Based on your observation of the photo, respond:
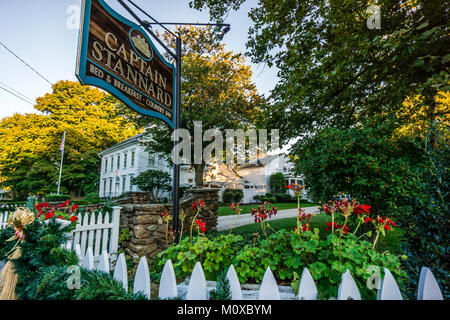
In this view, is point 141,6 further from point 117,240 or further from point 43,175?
point 43,175

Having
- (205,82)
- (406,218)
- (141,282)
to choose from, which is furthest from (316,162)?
(205,82)

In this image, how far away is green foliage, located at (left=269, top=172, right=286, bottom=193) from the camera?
26.6m

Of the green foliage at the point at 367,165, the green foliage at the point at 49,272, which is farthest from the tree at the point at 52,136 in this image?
the green foliage at the point at 49,272

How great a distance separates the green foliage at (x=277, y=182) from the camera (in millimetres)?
26641

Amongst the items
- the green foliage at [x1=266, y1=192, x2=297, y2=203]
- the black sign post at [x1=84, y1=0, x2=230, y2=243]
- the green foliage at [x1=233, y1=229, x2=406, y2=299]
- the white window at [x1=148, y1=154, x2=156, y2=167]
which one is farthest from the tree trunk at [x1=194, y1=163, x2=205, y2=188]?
the green foliage at [x1=266, y1=192, x2=297, y2=203]

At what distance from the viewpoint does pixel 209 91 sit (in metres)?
13.8

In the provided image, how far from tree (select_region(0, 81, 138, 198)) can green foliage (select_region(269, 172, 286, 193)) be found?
1803cm

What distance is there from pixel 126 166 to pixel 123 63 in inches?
911

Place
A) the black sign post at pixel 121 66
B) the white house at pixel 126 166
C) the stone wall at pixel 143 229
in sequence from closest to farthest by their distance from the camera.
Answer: the black sign post at pixel 121 66, the stone wall at pixel 143 229, the white house at pixel 126 166

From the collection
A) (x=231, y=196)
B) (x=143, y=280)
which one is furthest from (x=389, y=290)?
(x=231, y=196)

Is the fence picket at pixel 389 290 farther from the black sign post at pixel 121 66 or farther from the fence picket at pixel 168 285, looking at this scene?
the black sign post at pixel 121 66

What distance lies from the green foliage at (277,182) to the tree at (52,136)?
18.0m

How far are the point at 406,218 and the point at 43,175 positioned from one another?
2783 cm

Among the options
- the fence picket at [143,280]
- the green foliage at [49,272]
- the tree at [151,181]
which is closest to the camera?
the green foliage at [49,272]
